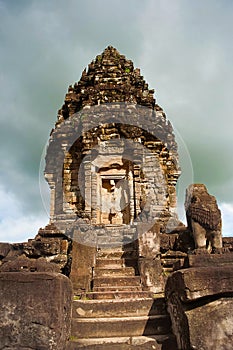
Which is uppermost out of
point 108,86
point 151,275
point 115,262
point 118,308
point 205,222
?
point 108,86

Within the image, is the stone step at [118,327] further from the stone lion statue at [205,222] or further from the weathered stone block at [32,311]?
the stone lion statue at [205,222]

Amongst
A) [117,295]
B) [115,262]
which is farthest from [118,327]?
[115,262]

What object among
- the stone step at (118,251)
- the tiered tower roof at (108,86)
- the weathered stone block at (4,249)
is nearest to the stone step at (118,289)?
the stone step at (118,251)

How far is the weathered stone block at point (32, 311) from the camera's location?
3641mm

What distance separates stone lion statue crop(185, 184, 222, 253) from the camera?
6.61 meters

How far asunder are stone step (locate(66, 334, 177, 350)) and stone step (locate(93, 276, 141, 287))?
2041 millimetres

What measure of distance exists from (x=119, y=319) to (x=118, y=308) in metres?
0.37

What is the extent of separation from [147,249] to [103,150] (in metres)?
6.36

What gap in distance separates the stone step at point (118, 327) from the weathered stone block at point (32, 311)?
1.81 ft

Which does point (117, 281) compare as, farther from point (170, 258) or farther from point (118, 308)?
point (170, 258)

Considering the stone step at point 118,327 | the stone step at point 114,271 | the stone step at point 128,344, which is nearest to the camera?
the stone step at point 128,344

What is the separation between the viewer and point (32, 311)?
373cm

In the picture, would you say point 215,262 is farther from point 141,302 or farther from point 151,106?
point 151,106

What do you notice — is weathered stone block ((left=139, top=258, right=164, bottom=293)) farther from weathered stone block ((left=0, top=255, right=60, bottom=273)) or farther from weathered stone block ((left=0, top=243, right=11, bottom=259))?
weathered stone block ((left=0, top=243, right=11, bottom=259))
